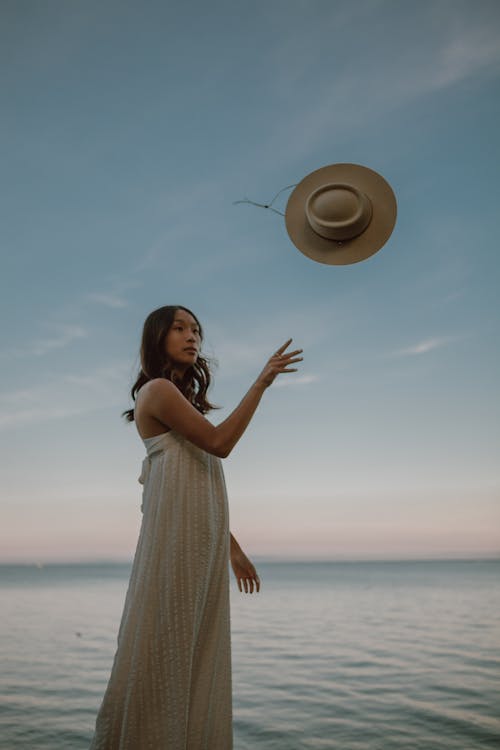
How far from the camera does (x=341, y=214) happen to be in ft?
9.43

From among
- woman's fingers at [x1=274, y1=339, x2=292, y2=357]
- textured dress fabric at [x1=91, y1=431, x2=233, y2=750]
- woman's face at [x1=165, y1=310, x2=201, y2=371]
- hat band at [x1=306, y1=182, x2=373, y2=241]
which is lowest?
textured dress fabric at [x1=91, y1=431, x2=233, y2=750]

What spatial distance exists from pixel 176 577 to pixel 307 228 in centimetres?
168

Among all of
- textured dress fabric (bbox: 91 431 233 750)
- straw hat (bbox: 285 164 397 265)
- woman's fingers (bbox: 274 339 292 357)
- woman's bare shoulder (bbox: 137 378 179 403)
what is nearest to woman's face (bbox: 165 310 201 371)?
woman's bare shoulder (bbox: 137 378 179 403)

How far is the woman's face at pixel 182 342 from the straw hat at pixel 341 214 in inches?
26.0

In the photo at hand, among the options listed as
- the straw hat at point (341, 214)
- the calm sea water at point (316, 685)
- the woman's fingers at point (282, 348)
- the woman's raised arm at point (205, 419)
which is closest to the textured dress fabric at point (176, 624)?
the woman's raised arm at point (205, 419)

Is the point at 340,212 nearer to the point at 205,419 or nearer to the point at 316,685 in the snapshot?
the point at 205,419

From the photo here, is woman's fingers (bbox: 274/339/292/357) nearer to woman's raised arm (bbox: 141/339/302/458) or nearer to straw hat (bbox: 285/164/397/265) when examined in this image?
woman's raised arm (bbox: 141/339/302/458)

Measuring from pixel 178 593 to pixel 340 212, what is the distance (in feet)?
5.79

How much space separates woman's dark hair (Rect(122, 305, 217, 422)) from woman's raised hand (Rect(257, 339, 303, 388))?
546 mm

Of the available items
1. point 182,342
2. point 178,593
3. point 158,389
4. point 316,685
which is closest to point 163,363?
point 182,342

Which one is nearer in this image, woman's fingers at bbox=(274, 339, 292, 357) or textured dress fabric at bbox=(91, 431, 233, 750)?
textured dress fabric at bbox=(91, 431, 233, 750)

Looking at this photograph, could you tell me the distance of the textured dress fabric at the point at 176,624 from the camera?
2189 mm

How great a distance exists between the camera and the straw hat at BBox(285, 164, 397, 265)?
287cm

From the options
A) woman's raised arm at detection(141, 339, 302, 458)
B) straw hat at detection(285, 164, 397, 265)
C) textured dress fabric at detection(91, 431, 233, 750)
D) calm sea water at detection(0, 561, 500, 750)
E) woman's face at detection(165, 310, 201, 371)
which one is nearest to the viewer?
textured dress fabric at detection(91, 431, 233, 750)
